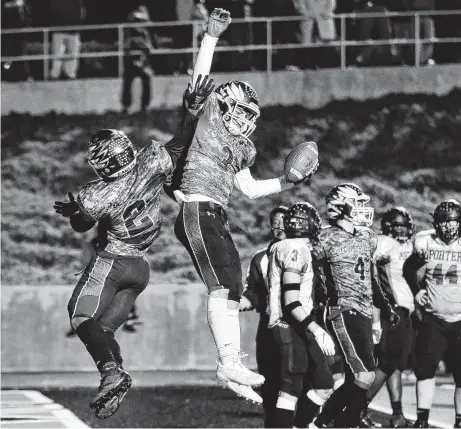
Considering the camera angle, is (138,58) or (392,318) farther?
(138,58)

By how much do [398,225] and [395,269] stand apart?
1.45 ft

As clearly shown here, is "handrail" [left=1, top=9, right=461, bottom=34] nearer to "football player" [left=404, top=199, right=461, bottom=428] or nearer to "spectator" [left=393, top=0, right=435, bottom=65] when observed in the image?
"spectator" [left=393, top=0, right=435, bottom=65]

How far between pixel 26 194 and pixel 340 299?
11.3m

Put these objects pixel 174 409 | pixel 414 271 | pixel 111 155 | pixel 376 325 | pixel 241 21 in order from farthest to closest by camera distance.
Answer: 1. pixel 241 21
2. pixel 174 409
3. pixel 414 271
4. pixel 376 325
5. pixel 111 155

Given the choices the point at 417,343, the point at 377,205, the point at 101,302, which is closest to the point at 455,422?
the point at 417,343

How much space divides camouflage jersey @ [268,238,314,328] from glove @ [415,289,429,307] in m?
1.77

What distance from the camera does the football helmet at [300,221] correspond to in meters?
10.4

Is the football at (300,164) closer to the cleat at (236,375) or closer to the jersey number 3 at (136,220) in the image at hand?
the jersey number 3 at (136,220)

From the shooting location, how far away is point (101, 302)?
787cm

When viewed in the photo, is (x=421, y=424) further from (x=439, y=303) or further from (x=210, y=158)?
(x=210, y=158)

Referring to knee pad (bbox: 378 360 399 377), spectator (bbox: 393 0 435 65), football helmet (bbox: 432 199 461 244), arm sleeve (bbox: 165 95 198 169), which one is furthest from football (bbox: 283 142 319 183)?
spectator (bbox: 393 0 435 65)

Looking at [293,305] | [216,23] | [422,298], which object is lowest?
[422,298]

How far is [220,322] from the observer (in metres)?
7.47

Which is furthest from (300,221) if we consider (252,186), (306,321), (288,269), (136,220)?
(136,220)
